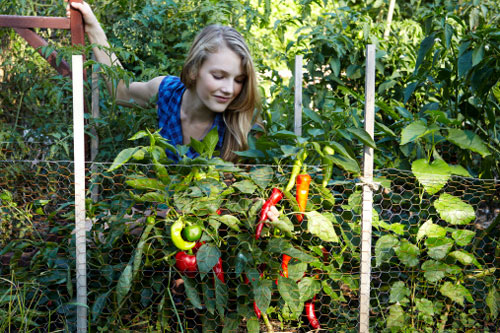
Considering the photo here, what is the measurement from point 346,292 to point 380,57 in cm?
116

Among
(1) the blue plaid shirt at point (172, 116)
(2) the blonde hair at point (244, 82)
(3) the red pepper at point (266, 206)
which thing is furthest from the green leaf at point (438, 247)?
(1) the blue plaid shirt at point (172, 116)

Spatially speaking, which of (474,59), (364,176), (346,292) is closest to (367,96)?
(364,176)

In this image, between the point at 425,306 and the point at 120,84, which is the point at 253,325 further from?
the point at 120,84

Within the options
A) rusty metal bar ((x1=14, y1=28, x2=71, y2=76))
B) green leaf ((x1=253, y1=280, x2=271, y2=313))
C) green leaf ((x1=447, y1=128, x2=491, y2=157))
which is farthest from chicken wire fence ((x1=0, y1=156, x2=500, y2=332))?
rusty metal bar ((x1=14, y1=28, x2=71, y2=76))

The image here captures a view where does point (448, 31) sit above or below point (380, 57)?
above

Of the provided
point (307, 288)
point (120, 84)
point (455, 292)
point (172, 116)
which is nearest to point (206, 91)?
point (172, 116)

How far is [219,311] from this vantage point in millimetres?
1824

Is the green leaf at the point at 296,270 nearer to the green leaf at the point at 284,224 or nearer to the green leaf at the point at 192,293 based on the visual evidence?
the green leaf at the point at 284,224

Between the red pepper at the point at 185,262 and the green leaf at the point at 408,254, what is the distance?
28.1 inches

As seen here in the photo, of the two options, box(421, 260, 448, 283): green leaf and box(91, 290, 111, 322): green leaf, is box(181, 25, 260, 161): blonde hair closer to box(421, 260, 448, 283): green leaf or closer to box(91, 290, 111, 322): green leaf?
box(91, 290, 111, 322): green leaf

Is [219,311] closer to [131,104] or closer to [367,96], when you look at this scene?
[367,96]

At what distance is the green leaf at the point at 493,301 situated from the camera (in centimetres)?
201

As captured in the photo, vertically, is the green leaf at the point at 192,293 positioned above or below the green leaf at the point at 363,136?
A: below

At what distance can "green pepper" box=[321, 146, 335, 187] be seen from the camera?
1.88 meters
